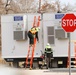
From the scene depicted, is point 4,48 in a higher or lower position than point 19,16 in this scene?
lower

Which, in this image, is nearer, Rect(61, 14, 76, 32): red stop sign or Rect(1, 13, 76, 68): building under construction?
Rect(61, 14, 76, 32): red stop sign

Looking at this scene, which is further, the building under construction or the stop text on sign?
the building under construction

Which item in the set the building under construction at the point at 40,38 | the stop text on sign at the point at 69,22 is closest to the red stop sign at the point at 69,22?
the stop text on sign at the point at 69,22

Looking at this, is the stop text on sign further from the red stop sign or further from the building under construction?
the building under construction

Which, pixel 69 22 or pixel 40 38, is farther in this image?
pixel 40 38

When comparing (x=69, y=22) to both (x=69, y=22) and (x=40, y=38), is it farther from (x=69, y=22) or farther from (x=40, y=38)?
(x=40, y=38)

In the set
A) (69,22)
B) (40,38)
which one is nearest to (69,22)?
(69,22)

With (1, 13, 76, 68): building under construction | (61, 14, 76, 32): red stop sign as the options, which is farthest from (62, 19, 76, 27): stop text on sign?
(1, 13, 76, 68): building under construction

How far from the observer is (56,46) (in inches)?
827

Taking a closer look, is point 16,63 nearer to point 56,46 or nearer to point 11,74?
point 56,46

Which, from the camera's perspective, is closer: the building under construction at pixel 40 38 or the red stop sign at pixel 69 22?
the red stop sign at pixel 69 22

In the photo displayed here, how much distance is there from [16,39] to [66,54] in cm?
325

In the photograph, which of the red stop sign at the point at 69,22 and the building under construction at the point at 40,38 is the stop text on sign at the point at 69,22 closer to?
the red stop sign at the point at 69,22

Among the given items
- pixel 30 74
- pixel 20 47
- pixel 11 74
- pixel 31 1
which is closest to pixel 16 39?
pixel 20 47
